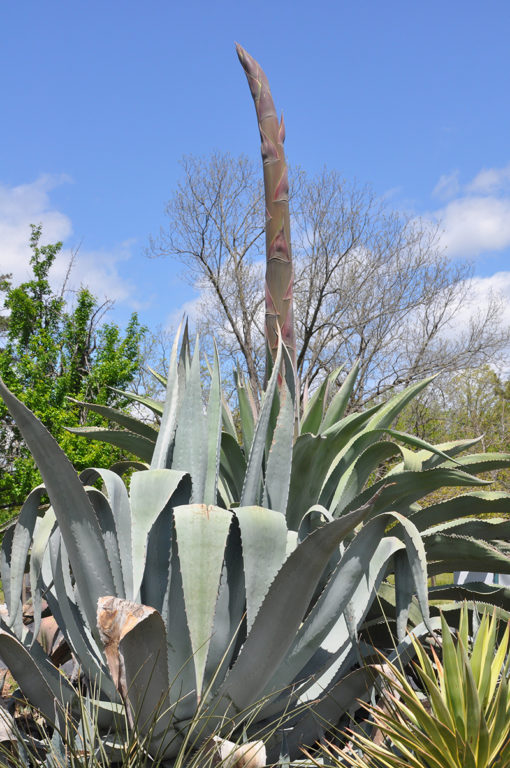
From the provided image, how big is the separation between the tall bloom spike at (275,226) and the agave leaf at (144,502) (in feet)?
3.74

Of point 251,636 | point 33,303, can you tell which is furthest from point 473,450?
point 251,636

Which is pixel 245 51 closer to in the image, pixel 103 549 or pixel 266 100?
pixel 266 100

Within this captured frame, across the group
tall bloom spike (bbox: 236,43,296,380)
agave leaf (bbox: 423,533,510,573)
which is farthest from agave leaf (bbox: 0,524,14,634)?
agave leaf (bbox: 423,533,510,573)

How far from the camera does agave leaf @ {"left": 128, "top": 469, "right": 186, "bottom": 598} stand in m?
1.90

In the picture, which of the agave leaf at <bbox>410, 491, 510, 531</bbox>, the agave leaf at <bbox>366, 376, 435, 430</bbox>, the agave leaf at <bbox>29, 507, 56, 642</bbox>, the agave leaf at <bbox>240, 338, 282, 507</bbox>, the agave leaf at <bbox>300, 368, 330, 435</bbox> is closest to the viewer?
the agave leaf at <bbox>29, 507, 56, 642</bbox>

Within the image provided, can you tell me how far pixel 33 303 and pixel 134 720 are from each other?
40.6ft

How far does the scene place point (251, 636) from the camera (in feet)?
5.61

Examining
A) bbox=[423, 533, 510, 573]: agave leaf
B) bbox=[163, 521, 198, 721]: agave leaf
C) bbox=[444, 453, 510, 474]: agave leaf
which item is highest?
bbox=[444, 453, 510, 474]: agave leaf

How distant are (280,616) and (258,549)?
0.61ft

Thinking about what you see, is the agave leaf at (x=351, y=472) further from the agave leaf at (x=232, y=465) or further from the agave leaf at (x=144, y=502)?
the agave leaf at (x=144, y=502)

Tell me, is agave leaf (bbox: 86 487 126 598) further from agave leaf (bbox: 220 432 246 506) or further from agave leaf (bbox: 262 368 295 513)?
agave leaf (bbox: 220 432 246 506)

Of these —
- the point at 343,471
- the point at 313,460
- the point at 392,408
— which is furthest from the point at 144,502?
the point at 392,408

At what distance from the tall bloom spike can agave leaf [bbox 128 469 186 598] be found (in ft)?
3.74

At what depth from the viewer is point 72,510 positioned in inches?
71.7
